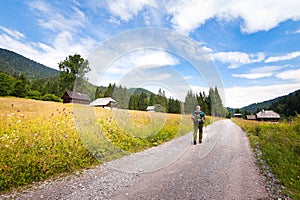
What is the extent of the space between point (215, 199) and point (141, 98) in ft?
13.9

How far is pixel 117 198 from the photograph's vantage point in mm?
3846

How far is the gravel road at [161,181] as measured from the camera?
3988 mm

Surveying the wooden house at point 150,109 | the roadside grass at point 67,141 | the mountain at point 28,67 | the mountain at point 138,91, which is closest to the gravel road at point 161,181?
the roadside grass at point 67,141

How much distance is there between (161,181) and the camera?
4719 mm

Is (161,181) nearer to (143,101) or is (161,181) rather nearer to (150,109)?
(143,101)

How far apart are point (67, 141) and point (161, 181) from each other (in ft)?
11.7

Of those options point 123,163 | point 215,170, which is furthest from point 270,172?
point 123,163

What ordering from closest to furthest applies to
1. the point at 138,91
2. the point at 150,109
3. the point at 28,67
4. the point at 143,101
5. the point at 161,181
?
the point at 161,181, the point at 138,91, the point at 143,101, the point at 150,109, the point at 28,67

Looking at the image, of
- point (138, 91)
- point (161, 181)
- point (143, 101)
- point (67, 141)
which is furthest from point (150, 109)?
point (161, 181)

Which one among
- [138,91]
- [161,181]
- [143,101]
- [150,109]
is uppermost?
[138,91]

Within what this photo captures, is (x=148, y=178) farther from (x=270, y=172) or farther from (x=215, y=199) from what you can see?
(x=270, y=172)

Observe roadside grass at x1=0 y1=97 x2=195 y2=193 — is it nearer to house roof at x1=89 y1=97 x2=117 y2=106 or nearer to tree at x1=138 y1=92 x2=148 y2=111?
tree at x1=138 y1=92 x2=148 y2=111

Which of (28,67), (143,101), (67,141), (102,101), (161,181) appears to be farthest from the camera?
(28,67)

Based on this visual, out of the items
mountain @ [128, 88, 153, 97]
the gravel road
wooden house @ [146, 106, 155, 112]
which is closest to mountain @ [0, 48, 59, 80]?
wooden house @ [146, 106, 155, 112]
